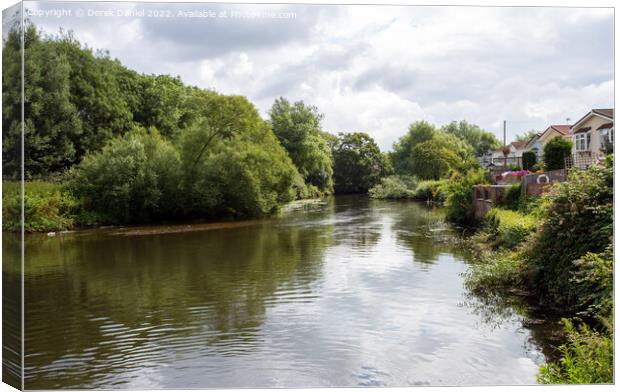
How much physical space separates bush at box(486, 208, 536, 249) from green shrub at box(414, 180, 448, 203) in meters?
17.6

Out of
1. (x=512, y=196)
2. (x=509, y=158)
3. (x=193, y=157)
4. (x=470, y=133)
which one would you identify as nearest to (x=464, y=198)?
(x=512, y=196)

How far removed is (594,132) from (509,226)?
242 inches

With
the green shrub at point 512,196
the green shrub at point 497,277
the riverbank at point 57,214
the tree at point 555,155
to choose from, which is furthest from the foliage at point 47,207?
the green shrub at point 512,196

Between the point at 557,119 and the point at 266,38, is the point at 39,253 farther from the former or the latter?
the point at 557,119

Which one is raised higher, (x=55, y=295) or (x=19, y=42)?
(x=19, y=42)

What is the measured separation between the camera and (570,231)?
384 inches

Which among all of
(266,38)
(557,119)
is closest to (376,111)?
(266,38)

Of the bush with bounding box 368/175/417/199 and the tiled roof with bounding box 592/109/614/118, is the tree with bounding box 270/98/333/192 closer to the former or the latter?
the bush with bounding box 368/175/417/199

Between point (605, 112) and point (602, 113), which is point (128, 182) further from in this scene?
point (605, 112)

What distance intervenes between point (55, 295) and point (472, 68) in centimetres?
941

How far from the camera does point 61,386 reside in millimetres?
7016

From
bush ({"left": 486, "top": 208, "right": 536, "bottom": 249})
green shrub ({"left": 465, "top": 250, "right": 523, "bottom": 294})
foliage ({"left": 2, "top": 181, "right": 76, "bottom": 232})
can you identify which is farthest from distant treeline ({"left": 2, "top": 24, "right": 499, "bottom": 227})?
green shrub ({"left": 465, "top": 250, "right": 523, "bottom": 294})

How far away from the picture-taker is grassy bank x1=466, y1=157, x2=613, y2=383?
6.37 metres

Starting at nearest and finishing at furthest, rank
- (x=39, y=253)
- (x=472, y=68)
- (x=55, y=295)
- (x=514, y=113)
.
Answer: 1. (x=472, y=68)
2. (x=514, y=113)
3. (x=55, y=295)
4. (x=39, y=253)
